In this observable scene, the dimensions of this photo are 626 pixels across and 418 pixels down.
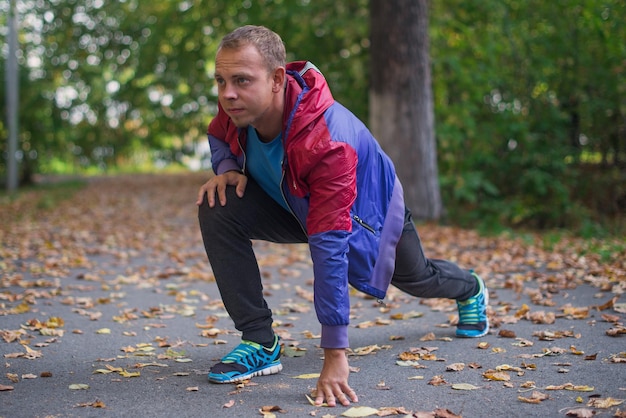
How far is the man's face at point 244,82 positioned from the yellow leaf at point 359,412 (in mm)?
1398

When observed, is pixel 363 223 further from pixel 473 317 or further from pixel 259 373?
pixel 473 317

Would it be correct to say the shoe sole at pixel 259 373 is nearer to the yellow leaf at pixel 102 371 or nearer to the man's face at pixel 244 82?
the yellow leaf at pixel 102 371

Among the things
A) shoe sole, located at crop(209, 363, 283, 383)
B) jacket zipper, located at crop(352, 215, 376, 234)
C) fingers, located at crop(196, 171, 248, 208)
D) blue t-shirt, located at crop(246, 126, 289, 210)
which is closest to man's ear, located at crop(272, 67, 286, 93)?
blue t-shirt, located at crop(246, 126, 289, 210)

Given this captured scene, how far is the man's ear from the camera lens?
3.61 meters

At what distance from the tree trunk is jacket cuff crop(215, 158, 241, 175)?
272 inches

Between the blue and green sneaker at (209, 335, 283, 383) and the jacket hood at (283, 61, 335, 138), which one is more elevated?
the jacket hood at (283, 61, 335, 138)

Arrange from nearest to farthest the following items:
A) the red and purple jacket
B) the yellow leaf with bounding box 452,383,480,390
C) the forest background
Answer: the red and purple jacket
the yellow leaf with bounding box 452,383,480,390
the forest background

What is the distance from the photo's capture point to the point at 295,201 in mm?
3764

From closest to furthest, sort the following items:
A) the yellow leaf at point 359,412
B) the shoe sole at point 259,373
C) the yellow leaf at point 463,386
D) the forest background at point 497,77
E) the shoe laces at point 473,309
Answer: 1. the yellow leaf at point 359,412
2. the yellow leaf at point 463,386
3. the shoe sole at point 259,373
4. the shoe laces at point 473,309
5. the forest background at point 497,77

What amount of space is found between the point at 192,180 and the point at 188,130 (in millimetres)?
3012

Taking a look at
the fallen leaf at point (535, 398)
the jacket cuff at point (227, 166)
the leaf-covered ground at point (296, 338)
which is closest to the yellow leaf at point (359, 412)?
the leaf-covered ground at point (296, 338)

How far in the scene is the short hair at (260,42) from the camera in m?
3.52

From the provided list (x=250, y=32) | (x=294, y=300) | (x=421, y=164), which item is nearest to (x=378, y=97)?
(x=421, y=164)

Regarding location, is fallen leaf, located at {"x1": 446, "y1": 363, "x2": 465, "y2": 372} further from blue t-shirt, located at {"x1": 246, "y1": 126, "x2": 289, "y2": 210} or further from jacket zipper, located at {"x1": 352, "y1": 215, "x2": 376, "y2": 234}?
blue t-shirt, located at {"x1": 246, "y1": 126, "x2": 289, "y2": 210}
